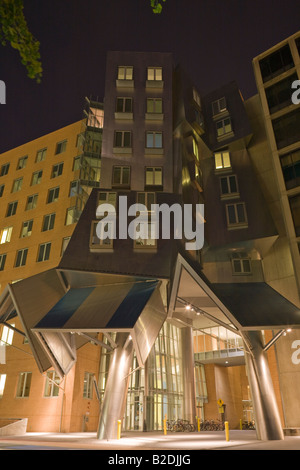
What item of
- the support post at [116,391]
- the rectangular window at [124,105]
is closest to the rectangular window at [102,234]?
the support post at [116,391]

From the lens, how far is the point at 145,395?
34219 mm

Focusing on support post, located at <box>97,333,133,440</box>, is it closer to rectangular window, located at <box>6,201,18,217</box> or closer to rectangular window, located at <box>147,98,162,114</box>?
rectangular window, located at <box>147,98,162,114</box>

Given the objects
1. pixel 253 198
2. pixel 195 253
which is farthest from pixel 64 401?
pixel 253 198

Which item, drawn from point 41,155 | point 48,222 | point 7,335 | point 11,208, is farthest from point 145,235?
point 41,155

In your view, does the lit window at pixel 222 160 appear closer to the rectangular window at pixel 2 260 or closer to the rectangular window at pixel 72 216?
the rectangular window at pixel 72 216

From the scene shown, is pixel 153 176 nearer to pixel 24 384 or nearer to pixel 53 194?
pixel 53 194

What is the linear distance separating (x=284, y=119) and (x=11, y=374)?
33835 millimetres

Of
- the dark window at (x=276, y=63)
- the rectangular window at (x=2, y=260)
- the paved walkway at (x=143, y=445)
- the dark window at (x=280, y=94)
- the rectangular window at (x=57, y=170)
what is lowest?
the paved walkway at (x=143, y=445)

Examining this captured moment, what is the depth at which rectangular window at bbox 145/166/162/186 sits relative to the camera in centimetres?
2866

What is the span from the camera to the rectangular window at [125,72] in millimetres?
32469

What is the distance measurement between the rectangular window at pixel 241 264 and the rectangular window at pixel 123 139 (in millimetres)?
13159

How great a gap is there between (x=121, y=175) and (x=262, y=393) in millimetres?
18251

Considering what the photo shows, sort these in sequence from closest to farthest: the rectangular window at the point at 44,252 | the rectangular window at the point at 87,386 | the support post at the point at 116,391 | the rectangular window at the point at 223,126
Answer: the support post at the point at 116,391, the rectangular window at the point at 87,386, the rectangular window at the point at 223,126, the rectangular window at the point at 44,252

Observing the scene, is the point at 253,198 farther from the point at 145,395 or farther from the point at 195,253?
the point at 145,395
